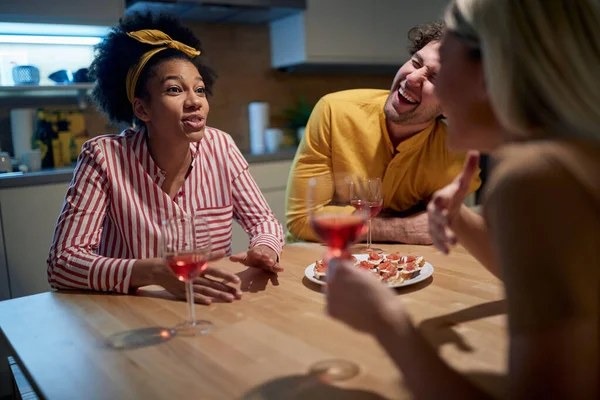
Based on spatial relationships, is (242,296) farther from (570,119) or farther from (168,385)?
(570,119)

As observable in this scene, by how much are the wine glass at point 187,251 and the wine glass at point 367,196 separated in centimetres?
30

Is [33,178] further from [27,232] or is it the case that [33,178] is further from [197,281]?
[197,281]

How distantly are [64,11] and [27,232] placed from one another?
1.16 meters

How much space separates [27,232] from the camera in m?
2.66

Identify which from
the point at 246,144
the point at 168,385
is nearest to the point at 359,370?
the point at 168,385

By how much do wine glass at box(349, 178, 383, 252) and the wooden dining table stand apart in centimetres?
22

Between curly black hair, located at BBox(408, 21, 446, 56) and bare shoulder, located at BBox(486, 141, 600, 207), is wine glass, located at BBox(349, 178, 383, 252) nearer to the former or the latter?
bare shoulder, located at BBox(486, 141, 600, 207)

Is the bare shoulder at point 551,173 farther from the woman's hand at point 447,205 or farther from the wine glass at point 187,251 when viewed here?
the wine glass at point 187,251

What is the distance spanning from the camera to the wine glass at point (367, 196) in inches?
42.7

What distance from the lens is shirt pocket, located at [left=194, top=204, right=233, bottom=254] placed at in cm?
168

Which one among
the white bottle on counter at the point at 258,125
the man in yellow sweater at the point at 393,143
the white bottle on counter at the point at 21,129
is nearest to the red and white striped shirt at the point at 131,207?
the man in yellow sweater at the point at 393,143

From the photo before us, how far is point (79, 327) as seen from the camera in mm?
1074

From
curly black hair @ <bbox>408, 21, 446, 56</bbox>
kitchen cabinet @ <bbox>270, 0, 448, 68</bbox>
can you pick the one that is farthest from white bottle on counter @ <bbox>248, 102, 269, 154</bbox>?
curly black hair @ <bbox>408, 21, 446, 56</bbox>

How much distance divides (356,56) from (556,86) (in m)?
3.44
